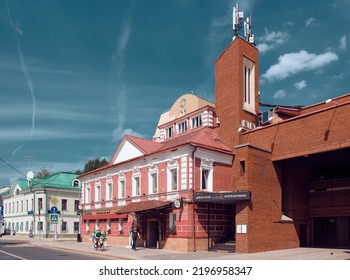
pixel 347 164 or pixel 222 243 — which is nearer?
pixel 222 243

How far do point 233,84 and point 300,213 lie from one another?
11.2m

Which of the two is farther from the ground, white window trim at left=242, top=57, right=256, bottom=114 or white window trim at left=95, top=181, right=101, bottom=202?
white window trim at left=242, top=57, right=256, bottom=114

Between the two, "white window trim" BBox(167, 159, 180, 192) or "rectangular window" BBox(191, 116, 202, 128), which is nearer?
"white window trim" BBox(167, 159, 180, 192)

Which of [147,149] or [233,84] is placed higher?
[233,84]

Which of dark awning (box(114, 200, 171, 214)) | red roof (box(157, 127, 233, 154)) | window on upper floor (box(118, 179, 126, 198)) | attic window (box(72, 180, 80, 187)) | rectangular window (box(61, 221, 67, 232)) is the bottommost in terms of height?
rectangular window (box(61, 221, 67, 232))

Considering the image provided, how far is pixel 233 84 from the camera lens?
109ft

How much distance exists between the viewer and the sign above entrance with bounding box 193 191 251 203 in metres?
26.2

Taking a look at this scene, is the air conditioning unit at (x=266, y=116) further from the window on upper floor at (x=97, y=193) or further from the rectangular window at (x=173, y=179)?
the window on upper floor at (x=97, y=193)

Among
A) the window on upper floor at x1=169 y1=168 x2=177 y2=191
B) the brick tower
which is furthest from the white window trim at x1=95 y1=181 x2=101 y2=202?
the brick tower

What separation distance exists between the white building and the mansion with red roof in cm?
2431

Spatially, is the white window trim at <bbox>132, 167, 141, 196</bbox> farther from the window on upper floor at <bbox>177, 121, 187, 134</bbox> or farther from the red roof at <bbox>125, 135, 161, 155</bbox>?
the window on upper floor at <bbox>177, 121, 187, 134</bbox>
